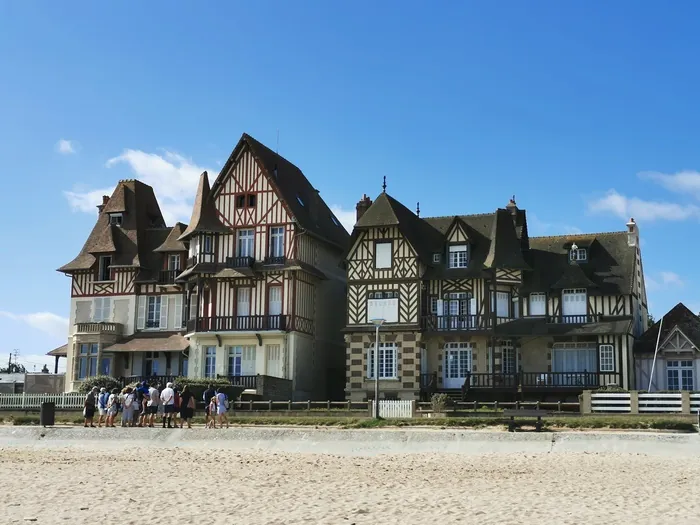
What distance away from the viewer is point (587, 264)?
4056cm

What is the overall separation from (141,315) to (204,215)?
6939 millimetres

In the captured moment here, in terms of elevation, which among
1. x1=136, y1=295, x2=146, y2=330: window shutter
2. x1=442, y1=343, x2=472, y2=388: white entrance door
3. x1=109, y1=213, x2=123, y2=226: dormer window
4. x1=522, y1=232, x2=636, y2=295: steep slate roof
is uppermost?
x1=109, y1=213, x2=123, y2=226: dormer window

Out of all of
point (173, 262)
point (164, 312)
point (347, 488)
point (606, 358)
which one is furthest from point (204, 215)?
point (347, 488)

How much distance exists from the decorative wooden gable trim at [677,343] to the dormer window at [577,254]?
4897mm

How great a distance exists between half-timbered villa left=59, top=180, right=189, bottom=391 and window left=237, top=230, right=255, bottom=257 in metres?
3.93

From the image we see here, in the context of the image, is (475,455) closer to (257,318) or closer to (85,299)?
(257,318)

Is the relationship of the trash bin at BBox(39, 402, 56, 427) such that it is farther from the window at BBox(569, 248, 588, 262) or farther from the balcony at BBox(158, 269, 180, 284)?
the window at BBox(569, 248, 588, 262)

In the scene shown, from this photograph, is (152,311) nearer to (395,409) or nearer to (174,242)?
(174,242)

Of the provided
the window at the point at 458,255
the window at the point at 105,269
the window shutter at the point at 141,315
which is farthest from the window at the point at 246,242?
the window at the point at 458,255

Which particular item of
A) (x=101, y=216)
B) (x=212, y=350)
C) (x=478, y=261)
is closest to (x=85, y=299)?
(x=101, y=216)

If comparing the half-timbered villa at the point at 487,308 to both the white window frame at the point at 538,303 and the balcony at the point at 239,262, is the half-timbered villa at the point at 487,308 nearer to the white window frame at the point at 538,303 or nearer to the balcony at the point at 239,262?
the white window frame at the point at 538,303

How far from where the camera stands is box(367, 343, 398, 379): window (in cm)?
4034

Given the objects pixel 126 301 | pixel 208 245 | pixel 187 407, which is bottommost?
pixel 187 407

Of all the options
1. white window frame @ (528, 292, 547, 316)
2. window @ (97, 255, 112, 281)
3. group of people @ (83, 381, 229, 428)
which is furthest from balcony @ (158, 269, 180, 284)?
white window frame @ (528, 292, 547, 316)
